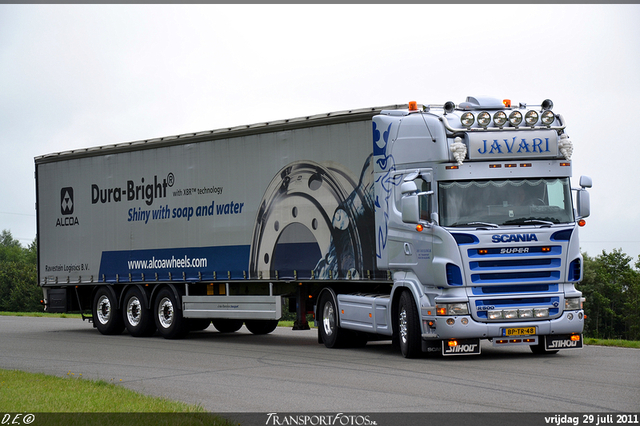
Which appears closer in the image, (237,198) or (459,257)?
(459,257)

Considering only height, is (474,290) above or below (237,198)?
below

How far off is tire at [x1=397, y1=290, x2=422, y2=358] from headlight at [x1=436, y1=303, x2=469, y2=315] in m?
0.67

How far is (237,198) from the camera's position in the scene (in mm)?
18328

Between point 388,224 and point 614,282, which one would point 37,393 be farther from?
point 614,282

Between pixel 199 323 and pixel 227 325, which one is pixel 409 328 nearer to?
pixel 199 323

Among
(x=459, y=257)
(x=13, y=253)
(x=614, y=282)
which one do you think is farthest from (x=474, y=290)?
(x=13, y=253)

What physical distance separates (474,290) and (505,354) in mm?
1991

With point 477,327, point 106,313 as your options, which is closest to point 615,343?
point 477,327

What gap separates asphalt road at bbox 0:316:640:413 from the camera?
9.15 m

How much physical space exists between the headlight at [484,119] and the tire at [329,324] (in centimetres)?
475

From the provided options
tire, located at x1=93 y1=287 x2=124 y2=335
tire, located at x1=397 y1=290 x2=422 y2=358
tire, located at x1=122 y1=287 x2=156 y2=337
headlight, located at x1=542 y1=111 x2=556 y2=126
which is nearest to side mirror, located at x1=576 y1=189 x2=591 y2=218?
headlight, located at x1=542 y1=111 x2=556 y2=126

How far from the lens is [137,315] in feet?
69.0

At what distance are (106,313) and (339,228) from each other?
8892mm

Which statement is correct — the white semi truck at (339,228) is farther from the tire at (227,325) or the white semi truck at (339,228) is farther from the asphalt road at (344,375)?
the asphalt road at (344,375)
